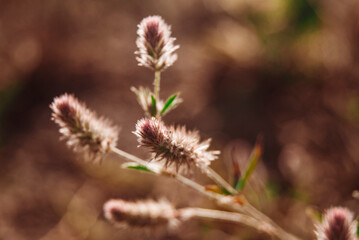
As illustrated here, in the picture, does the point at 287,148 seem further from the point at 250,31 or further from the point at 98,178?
the point at 98,178

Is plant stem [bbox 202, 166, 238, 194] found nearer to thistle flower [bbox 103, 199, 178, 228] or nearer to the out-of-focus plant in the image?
the out-of-focus plant

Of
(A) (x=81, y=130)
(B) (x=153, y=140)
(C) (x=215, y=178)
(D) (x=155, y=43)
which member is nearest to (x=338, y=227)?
(C) (x=215, y=178)

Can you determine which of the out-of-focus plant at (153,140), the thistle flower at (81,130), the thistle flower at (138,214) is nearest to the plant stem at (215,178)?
the out-of-focus plant at (153,140)

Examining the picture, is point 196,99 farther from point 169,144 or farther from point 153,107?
point 169,144

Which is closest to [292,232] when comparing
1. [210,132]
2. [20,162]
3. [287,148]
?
[287,148]

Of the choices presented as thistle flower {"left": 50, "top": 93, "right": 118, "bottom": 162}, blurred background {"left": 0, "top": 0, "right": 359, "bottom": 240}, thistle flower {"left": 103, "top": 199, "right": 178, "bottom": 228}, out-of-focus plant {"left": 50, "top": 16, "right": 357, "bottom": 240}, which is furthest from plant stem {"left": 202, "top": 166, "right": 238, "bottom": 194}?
blurred background {"left": 0, "top": 0, "right": 359, "bottom": 240}

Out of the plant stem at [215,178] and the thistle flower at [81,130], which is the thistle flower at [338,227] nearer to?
the plant stem at [215,178]
